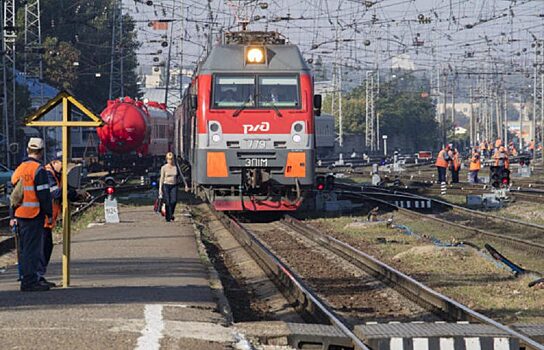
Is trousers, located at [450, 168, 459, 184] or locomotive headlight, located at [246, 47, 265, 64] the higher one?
locomotive headlight, located at [246, 47, 265, 64]

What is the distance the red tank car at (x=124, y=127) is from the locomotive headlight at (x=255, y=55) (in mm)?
21579

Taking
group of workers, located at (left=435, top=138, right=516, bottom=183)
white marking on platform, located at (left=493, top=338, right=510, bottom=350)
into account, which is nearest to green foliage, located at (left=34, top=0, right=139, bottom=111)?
group of workers, located at (left=435, top=138, right=516, bottom=183)

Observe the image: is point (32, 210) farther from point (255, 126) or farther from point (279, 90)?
point (279, 90)

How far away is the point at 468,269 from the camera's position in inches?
651

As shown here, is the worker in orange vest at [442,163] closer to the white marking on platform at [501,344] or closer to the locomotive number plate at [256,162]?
the locomotive number plate at [256,162]

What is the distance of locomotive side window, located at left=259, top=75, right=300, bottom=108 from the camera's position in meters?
24.7

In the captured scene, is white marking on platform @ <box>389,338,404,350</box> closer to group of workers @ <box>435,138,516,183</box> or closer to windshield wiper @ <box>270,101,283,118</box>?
windshield wiper @ <box>270,101,283,118</box>

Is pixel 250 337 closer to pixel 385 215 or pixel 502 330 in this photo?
pixel 502 330

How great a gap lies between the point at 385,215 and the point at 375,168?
19605 mm

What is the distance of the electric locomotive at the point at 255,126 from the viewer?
958 inches

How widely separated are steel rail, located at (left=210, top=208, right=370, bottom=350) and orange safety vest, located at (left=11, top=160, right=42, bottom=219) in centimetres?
324

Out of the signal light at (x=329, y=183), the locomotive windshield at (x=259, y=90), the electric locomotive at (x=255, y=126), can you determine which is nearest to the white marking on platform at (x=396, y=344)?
the electric locomotive at (x=255, y=126)

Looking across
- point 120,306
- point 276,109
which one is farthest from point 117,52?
point 120,306

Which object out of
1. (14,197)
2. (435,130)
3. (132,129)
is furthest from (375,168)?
(435,130)
